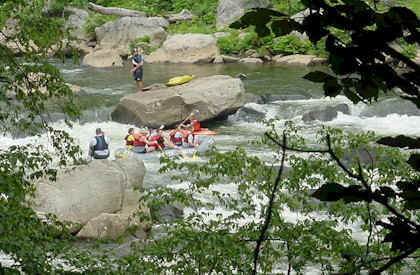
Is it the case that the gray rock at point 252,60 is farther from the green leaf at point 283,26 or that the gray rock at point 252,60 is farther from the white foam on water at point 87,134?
the green leaf at point 283,26

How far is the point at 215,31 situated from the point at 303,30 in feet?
102

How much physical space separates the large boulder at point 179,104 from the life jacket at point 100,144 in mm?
3787

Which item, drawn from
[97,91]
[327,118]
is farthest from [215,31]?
[327,118]

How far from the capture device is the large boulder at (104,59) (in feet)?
93.1

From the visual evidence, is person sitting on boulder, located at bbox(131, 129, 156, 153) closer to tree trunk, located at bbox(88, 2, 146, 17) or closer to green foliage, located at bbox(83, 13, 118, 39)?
green foliage, located at bbox(83, 13, 118, 39)

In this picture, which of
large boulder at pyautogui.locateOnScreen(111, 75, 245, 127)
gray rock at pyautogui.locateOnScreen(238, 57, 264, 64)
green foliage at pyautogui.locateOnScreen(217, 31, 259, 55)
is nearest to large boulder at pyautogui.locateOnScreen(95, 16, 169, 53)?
green foliage at pyautogui.locateOnScreen(217, 31, 259, 55)

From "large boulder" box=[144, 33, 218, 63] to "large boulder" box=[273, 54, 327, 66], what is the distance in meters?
3.05

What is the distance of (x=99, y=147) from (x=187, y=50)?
50.8 ft

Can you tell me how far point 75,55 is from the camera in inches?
231

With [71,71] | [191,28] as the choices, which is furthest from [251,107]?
[191,28]

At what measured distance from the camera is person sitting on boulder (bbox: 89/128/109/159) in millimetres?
14508

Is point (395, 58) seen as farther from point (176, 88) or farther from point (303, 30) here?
point (176, 88)

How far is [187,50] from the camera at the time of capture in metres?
29.4

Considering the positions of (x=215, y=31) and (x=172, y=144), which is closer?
(x=172, y=144)
